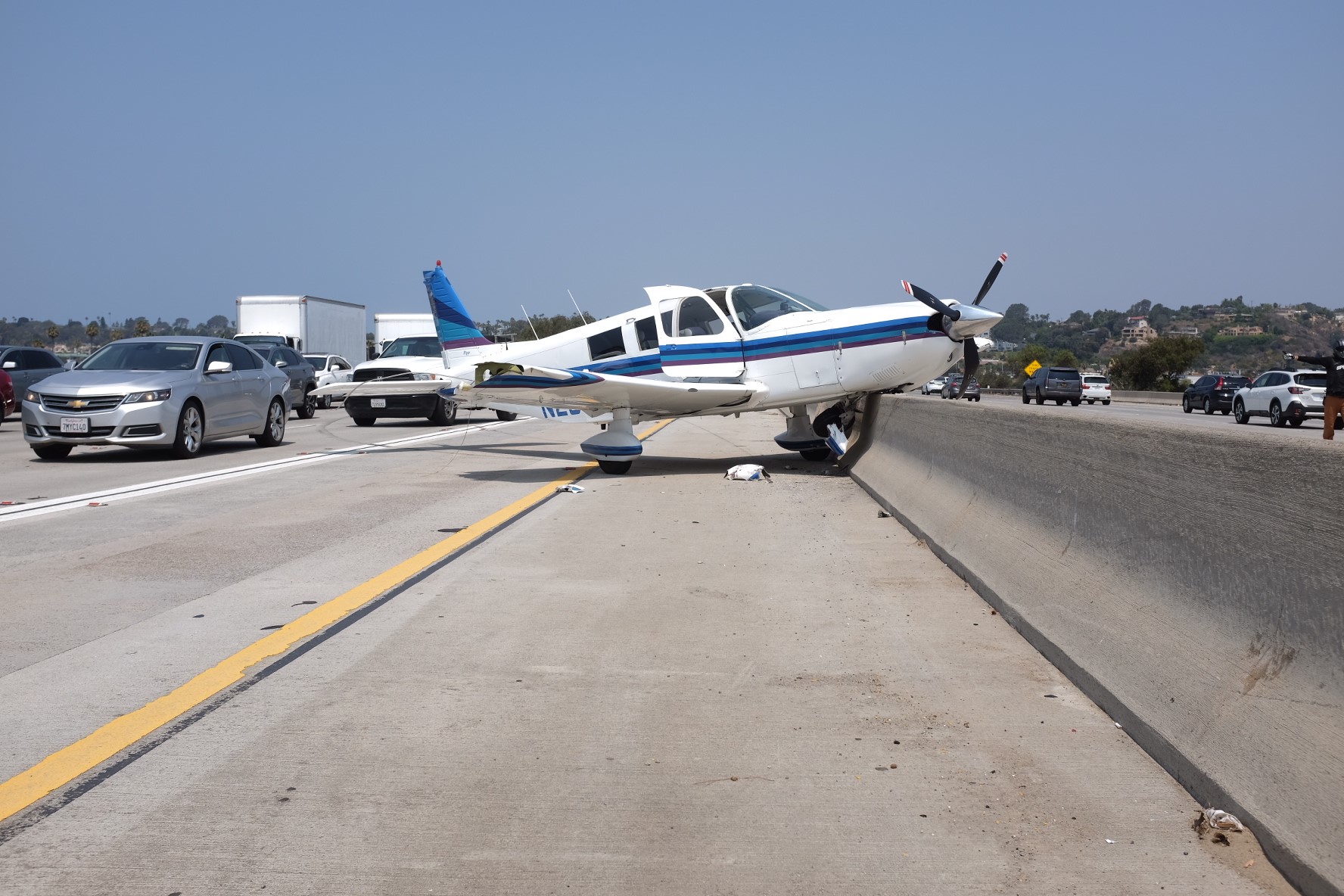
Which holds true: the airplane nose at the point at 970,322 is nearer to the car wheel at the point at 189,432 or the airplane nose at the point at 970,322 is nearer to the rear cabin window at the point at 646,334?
the rear cabin window at the point at 646,334

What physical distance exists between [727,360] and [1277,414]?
74.3 feet

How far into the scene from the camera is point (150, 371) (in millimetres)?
16844

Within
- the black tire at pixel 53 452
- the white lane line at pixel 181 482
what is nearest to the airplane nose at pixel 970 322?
the white lane line at pixel 181 482

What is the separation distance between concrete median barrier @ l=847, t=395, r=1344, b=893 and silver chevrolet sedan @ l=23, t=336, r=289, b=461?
13.0 m

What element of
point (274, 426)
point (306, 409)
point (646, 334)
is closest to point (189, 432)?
point (274, 426)

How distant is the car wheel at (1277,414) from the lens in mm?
30781

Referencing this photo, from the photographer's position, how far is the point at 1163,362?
82.8 meters

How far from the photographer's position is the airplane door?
14961mm

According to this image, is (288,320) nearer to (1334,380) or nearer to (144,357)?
(144,357)

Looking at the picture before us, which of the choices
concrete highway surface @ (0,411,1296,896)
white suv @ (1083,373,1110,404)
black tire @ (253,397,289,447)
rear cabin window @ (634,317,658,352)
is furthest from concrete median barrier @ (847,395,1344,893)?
white suv @ (1083,373,1110,404)

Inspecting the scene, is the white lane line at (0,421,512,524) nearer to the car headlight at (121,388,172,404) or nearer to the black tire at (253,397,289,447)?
the black tire at (253,397,289,447)

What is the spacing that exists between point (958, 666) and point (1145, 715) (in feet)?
4.16

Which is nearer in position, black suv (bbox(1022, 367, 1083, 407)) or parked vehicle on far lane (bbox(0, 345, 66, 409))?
parked vehicle on far lane (bbox(0, 345, 66, 409))

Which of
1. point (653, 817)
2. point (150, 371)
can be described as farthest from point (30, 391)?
point (653, 817)
